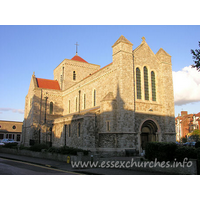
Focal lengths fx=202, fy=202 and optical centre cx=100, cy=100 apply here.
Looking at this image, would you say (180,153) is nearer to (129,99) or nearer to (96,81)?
(129,99)

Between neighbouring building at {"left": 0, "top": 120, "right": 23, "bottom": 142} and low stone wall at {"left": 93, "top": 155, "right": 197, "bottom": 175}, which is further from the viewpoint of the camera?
neighbouring building at {"left": 0, "top": 120, "right": 23, "bottom": 142}

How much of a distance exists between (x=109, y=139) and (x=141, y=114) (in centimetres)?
515

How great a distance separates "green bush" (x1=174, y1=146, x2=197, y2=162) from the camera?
11.7m

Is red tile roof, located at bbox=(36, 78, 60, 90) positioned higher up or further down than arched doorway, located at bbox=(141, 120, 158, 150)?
higher up

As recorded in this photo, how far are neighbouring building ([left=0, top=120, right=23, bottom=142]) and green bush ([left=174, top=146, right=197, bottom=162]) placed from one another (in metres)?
60.6

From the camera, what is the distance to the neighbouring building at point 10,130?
2469 inches

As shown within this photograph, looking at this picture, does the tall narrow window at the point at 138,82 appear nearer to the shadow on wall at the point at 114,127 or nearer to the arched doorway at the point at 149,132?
the shadow on wall at the point at 114,127

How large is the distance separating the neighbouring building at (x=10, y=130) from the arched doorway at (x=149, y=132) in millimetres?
50651

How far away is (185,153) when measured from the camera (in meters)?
12.2

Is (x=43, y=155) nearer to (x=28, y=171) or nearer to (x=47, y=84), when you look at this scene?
(x=28, y=171)

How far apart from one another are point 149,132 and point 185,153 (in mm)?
14067

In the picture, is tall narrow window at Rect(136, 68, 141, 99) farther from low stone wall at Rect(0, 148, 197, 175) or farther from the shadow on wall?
low stone wall at Rect(0, 148, 197, 175)

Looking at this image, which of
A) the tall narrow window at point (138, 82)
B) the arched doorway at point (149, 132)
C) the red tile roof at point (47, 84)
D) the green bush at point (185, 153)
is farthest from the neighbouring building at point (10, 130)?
the green bush at point (185, 153)

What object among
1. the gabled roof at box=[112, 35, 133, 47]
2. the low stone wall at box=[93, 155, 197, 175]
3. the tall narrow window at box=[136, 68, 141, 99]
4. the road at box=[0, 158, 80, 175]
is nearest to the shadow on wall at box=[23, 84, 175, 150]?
the tall narrow window at box=[136, 68, 141, 99]
